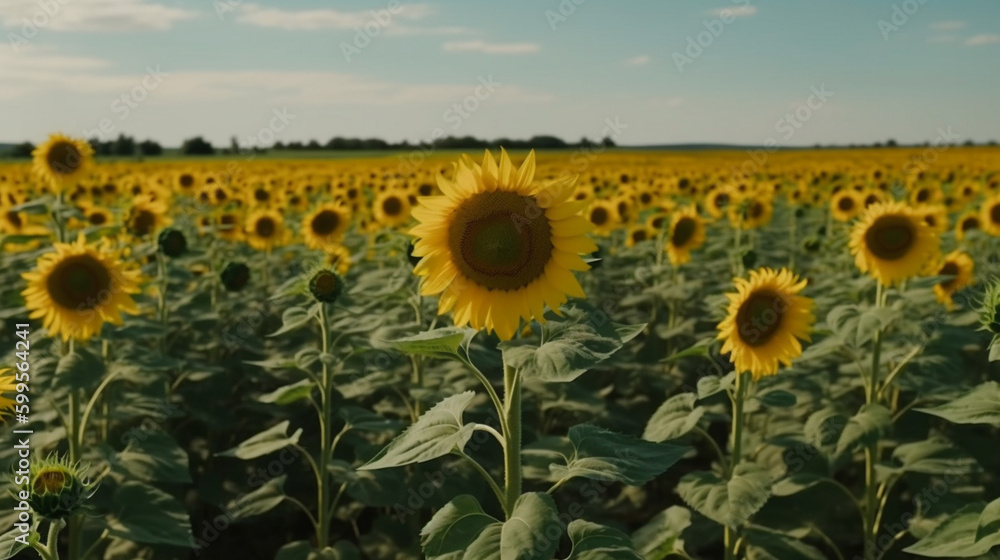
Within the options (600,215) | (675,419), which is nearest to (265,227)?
(600,215)

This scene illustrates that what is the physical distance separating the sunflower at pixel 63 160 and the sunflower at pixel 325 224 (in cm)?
207

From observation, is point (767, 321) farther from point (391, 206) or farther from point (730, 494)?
point (391, 206)

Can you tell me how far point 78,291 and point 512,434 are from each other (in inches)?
126

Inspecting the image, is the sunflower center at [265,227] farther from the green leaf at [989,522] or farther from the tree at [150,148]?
the tree at [150,148]

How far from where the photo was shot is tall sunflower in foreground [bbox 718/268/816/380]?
13.5 ft

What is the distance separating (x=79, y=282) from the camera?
15.5ft

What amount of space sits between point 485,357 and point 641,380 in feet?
12.3

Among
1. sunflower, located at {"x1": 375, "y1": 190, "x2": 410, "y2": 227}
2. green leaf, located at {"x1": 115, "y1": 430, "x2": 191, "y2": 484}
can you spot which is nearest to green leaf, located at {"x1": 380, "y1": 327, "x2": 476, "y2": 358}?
green leaf, located at {"x1": 115, "y1": 430, "x2": 191, "y2": 484}

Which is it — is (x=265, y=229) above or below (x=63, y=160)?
below

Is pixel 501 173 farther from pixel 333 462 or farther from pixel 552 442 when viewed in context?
pixel 333 462

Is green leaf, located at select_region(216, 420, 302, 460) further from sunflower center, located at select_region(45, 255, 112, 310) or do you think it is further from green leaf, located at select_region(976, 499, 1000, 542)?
green leaf, located at select_region(976, 499, 1000, 542)

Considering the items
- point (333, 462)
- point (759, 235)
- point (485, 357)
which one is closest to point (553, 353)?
point (485, 357)

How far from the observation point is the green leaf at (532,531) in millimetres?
2119

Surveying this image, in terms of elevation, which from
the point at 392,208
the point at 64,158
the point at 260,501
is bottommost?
the point at 260,501
